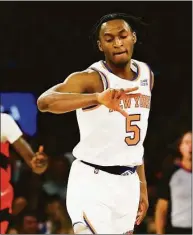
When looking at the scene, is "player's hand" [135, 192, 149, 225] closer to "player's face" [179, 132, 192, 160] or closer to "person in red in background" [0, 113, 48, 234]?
"person in red in background" [0, 113, 48, 234]

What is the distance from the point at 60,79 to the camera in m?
4.91

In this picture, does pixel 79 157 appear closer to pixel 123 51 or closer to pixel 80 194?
pixel 80 194

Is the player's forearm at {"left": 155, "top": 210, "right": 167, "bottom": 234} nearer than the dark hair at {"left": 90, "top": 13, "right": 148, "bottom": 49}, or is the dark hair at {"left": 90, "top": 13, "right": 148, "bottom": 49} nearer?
the dark hair at {"left": 90, "top": 13, "right": 148, "bottom": 49}

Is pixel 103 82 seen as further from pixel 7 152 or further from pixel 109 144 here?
pixel 7 152

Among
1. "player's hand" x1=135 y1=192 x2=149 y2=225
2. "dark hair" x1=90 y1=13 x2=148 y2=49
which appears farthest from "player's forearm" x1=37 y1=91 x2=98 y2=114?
"player's hand" x1=135 y1=192 x2=149 y2=225

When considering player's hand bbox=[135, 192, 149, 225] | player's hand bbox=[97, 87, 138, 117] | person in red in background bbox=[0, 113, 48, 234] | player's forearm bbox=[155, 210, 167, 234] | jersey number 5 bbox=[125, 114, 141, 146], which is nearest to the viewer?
player's hand bbox=[97, 87, 138, 117]

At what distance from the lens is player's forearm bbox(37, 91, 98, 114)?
2885 mm

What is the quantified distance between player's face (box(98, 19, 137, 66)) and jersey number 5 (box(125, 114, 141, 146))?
0.99 feet

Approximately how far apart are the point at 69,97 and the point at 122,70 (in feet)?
1.82

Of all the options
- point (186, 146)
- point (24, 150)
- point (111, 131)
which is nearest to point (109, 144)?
point (111, 131)

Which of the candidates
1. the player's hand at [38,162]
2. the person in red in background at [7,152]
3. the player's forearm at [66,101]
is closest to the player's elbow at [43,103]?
the player's forearm at [66,101]

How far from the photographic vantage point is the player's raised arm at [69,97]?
2895 mm

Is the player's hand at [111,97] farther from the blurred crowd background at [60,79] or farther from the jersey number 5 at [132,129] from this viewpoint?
the blurred crowd background at [60,79]

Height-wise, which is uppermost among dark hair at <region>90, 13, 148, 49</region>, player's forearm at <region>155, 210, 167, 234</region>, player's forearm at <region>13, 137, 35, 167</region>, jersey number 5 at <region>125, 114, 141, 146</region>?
dark hair at <region>90, 13, 148, 49</region>
